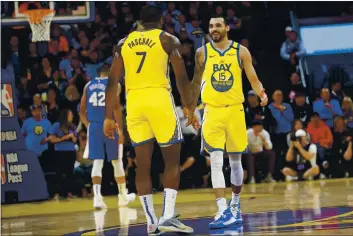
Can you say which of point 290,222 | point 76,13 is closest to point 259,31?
point 76,13

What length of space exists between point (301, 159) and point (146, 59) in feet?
29.0

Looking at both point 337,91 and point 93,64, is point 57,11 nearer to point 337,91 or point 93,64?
point 93,64

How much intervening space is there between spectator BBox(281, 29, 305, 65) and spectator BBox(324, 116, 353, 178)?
1701 millimetres

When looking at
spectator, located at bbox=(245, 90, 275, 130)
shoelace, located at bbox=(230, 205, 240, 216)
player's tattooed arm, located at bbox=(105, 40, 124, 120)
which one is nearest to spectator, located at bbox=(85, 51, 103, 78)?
spectator, located at bbox=(245, 90, 275, 130)

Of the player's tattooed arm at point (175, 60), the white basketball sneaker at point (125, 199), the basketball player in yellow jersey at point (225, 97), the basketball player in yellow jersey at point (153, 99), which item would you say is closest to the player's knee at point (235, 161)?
the basketball player in yellow jersey at point (225, 97)

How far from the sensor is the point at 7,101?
47.0ft

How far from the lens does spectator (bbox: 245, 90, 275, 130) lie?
15922mm

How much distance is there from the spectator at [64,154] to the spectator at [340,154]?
4.72 m

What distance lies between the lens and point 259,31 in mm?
17281

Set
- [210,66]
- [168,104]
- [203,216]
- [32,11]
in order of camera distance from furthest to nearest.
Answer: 1. [32,11]
2. [203,216]
3. [210,66]
4. [168,104]

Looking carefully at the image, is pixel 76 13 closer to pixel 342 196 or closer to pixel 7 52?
pixel 7 52

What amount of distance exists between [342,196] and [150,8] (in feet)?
15.5

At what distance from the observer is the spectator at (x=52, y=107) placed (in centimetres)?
1532

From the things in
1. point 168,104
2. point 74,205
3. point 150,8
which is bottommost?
point 74,205
